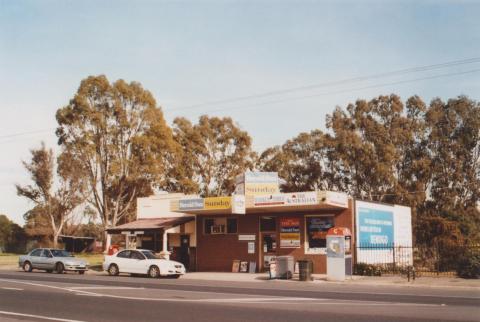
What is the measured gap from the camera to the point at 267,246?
3312 cm

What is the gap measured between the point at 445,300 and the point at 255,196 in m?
15.6

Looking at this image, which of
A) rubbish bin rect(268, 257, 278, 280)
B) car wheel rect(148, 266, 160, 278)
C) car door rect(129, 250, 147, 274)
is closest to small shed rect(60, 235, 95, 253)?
car door rect(129, 250, 147, 274)

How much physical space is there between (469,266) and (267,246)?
462 inches

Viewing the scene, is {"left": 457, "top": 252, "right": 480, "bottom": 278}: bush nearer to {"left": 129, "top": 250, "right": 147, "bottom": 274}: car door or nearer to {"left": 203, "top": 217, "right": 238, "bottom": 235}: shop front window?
{"left": 203, "top": 217, "right": 238, "bottom": 235}: shop front window

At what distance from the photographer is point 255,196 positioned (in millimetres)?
31172

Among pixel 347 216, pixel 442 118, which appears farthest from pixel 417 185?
pixel 347 216

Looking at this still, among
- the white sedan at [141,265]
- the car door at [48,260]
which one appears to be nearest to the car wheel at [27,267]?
the car door at [48,260]

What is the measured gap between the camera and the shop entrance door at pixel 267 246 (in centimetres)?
3281

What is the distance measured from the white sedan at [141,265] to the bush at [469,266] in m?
13.6

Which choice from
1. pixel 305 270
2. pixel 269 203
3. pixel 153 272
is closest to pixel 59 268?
pixel 153 272

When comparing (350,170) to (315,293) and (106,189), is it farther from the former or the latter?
(315,293)

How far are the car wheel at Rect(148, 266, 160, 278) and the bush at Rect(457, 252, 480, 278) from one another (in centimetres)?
1458

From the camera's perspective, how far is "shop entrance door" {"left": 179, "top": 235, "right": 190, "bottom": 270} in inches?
1425

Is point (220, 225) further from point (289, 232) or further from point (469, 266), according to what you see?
point (469, 266)
